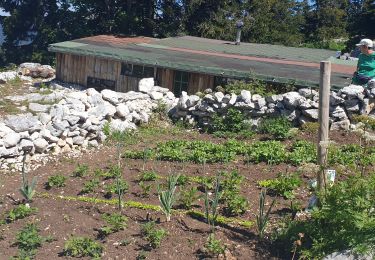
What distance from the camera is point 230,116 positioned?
12.1m

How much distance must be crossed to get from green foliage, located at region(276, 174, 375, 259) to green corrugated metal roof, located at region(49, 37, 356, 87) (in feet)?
24.8

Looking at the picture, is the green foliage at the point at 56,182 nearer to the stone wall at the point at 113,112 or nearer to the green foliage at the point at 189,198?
the stone wall at the point at 113,112

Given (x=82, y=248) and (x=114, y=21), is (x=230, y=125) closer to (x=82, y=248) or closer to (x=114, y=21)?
(x=82, y=248)

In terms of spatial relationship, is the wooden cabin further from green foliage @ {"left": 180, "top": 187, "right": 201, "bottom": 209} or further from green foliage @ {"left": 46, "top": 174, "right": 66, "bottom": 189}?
green foliage @ {"left": 46, "top": 174, "right": 66, "bottom": 189}

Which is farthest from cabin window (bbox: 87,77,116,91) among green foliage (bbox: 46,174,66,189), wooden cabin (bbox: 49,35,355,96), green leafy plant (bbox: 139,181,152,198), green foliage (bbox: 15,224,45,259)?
green foliage (bbox: 15,224,45,259)

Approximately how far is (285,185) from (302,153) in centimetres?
192

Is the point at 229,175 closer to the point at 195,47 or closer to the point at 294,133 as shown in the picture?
the point at 294,133

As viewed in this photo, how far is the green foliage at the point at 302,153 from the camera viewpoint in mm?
9180

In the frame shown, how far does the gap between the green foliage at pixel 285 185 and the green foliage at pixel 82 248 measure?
9.24 feet

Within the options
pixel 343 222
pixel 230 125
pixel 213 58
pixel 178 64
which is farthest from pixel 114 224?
pixel 213 58

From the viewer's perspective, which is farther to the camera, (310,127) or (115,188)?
(310,127)

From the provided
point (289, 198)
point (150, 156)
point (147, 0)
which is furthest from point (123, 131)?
point (147, 0)

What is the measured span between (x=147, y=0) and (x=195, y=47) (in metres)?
11.7

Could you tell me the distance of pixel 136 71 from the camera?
16.9 meters
